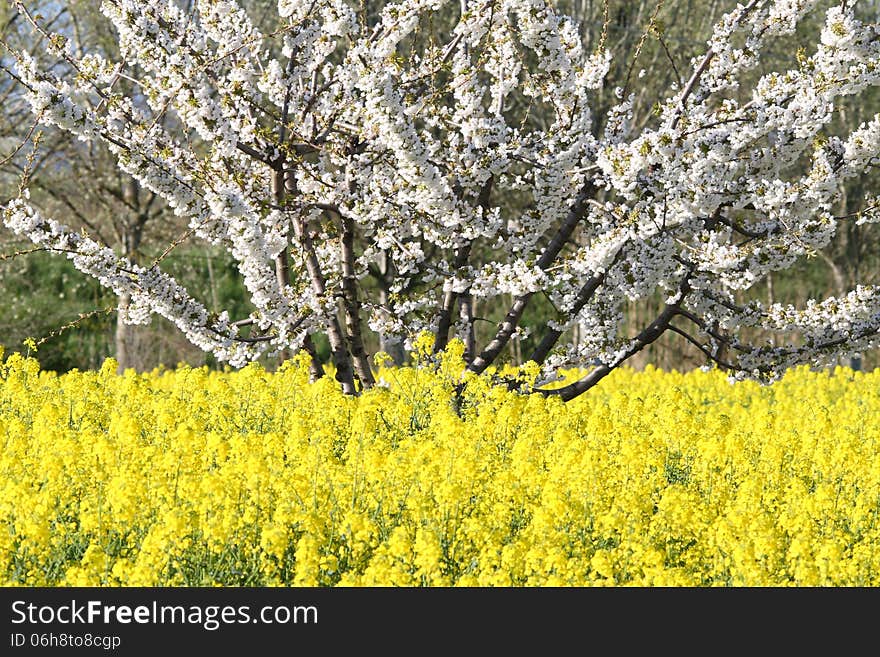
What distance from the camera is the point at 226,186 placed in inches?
296

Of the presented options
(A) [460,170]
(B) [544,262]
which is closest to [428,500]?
(A) [460,170]

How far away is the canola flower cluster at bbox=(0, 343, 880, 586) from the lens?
490cm

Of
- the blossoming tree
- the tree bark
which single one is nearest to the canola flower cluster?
the tree bark

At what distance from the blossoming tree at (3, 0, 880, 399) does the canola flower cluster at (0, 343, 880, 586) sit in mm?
779

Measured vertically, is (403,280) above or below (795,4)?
below

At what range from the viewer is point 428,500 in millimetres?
5648

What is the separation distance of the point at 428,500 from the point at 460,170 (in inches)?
116

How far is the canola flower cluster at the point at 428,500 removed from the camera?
4.90 m

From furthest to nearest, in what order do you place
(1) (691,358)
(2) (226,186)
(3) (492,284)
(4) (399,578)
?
(1) (691,358) < (3) (492,284) < (2) (226,186) < (4) (399,578)

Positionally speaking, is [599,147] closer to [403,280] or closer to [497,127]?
[497,127]

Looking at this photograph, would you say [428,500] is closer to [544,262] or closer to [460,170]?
[460,170]
